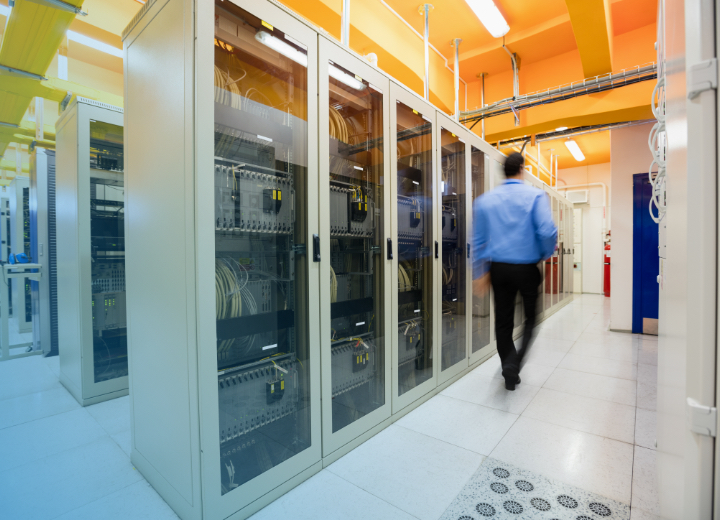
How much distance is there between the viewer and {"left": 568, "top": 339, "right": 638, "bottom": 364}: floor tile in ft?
11.4

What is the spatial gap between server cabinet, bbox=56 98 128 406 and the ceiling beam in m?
3.72

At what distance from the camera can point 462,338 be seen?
3010mm

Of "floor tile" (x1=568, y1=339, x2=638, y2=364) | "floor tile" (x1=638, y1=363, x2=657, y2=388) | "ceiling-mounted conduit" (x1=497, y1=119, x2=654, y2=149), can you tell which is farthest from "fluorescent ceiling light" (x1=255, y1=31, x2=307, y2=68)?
"ceiling-mounted conduit" (x1=497, y1=119, x2=654, y2=149)

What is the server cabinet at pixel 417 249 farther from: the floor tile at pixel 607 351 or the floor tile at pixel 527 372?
the floor tile at pixel 607 351

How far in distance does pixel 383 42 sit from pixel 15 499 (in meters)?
3.93

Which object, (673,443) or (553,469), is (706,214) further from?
(553,469)

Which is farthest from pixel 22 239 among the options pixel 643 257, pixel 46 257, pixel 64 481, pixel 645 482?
pixel 643 257

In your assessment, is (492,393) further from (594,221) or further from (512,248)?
(594,221)

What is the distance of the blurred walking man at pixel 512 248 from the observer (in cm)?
229

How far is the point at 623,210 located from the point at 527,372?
119 inches

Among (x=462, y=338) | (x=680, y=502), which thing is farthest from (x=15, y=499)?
(x=462, y=338)

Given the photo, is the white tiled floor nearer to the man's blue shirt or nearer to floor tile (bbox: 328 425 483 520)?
floor tile (bbox: 328 425 483 520)

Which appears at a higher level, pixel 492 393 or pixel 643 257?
pixel 643 257

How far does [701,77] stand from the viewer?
65 centimetres
